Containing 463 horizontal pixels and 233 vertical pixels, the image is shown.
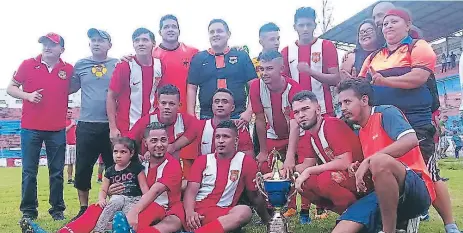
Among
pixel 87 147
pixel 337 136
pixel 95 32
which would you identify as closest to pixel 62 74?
pixel 95 32

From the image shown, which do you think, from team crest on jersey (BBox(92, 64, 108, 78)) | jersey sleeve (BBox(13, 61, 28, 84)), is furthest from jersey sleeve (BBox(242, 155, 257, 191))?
jersey sleeve (BBox(13, 61, 28, 84))

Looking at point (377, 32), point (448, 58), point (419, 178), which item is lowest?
point (419, 178)

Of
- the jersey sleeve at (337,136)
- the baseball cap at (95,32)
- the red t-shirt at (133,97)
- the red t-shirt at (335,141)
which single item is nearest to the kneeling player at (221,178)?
the red t-shirt at (335,141)

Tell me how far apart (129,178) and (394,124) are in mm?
2291

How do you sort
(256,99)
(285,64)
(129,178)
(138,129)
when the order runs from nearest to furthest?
(129,178)
(138,129)
(256,99)
(285,64)

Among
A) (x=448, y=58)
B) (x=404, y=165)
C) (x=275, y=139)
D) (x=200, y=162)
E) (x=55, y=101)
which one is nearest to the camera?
(x=404, y=165)

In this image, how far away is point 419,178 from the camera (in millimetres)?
3328

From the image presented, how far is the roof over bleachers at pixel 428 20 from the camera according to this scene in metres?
22.1

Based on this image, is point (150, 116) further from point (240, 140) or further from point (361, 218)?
point (361, 218)

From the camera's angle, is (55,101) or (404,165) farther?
(55,101)

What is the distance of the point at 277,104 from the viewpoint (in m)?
5.04

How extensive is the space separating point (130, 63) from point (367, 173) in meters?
2.81

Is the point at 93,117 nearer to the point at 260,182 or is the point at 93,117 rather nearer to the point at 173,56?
the point at 173,56

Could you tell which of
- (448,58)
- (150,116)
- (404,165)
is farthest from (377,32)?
(448,58)
